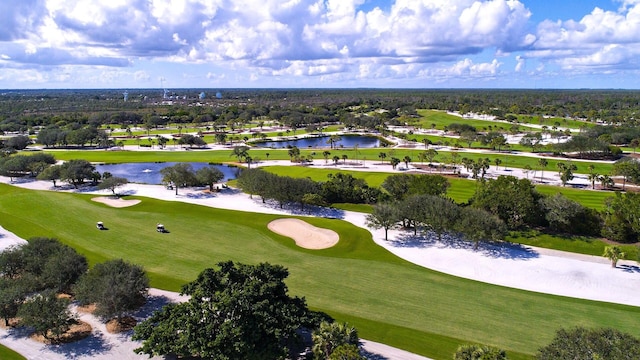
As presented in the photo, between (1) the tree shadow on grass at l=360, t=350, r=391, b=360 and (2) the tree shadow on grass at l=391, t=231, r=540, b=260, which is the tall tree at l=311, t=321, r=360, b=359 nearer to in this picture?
(1) the tree shadow on grass at l=360, t=350, r=391, b=360

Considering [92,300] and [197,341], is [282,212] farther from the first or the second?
[197,341]

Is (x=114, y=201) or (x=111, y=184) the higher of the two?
(x=111, y=184)

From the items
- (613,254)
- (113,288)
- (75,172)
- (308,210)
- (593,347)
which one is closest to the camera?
(593,347)

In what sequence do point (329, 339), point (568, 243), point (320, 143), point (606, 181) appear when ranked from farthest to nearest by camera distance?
1. point (320, 143)
2. point (606, 181)
3. point (568, 243)
4. point (329, 339)

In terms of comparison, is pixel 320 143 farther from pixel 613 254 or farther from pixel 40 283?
pixel 40 283

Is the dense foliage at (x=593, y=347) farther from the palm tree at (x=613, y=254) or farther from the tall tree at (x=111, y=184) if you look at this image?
the tall tree at (x=111, y=184)

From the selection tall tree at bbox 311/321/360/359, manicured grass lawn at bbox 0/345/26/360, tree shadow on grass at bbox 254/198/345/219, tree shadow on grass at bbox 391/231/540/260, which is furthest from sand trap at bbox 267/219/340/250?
manicured grass lawn at bbox 0/345/26/360

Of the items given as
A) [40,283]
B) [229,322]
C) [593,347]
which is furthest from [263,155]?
[593,347]
